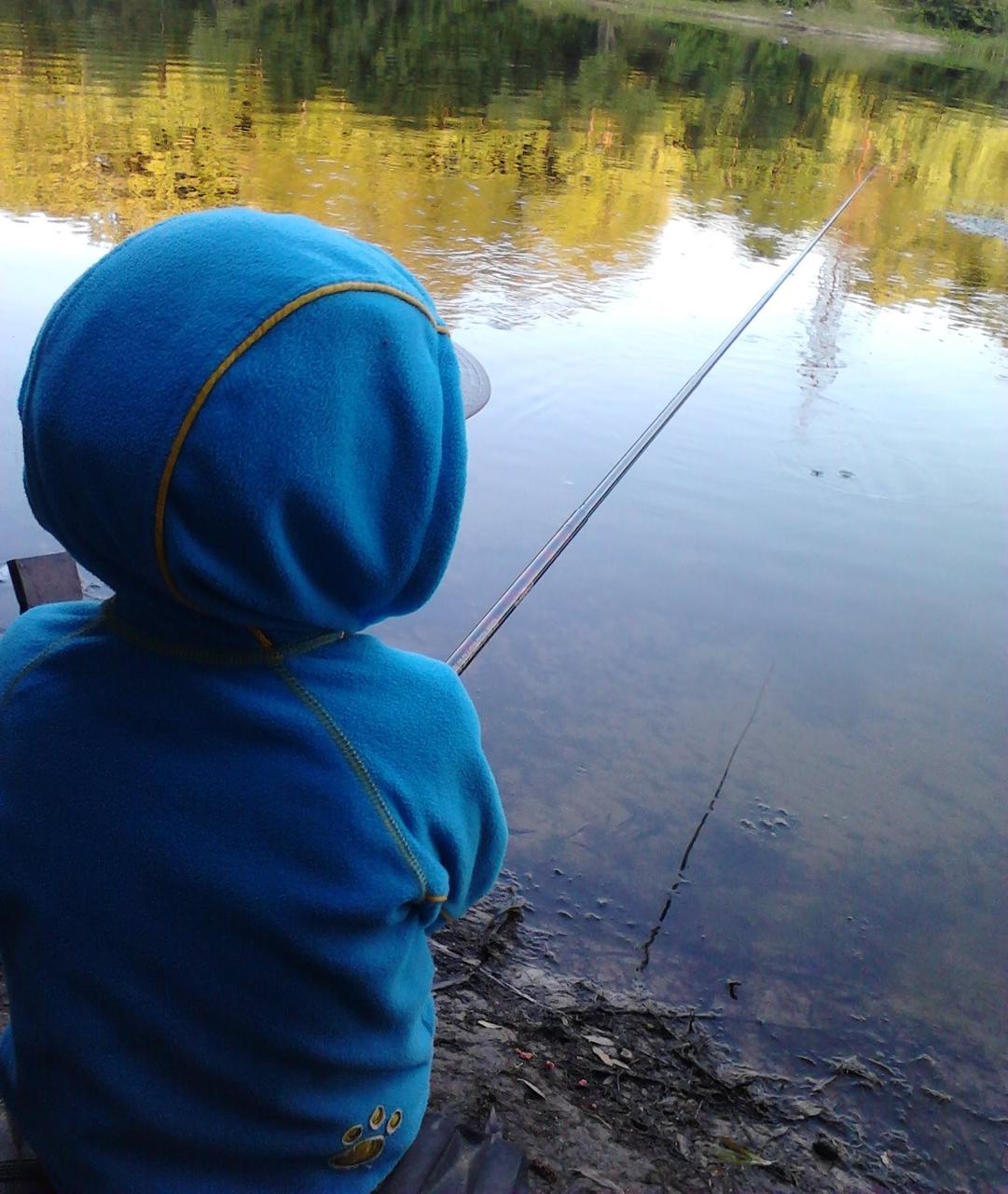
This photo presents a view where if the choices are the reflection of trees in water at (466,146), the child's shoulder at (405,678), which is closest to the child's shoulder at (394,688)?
the child's shoulder at (405,678)

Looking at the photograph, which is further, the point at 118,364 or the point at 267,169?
the point at 267,169

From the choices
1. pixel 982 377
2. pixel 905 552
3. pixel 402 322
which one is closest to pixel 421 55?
pixel 982 377

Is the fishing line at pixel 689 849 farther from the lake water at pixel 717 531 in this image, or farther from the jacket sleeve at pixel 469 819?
the jacket sleeve at pixel 469 819

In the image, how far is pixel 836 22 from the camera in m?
36.5

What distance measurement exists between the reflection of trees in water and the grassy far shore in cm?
1420

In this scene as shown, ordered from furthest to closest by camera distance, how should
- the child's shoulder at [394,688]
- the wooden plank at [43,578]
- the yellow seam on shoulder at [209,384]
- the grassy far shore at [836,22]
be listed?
the grassy far shore at [836,22] < the wooden plank at [43,578] < the child's shoulder at [394,688] < the yellow seam on shoulder at [209,384]

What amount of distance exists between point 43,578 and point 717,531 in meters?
2.69

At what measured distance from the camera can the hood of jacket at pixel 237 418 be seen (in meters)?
0.72

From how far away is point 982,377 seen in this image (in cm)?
564

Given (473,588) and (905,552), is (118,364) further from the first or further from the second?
(905,552)

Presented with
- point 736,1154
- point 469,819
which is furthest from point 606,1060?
point 469,819

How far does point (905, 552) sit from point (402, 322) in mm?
3412

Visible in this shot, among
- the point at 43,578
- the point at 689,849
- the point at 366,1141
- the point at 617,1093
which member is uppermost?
the point at 43,578

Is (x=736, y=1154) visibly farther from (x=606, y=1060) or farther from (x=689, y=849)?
(x=689, y=849)
